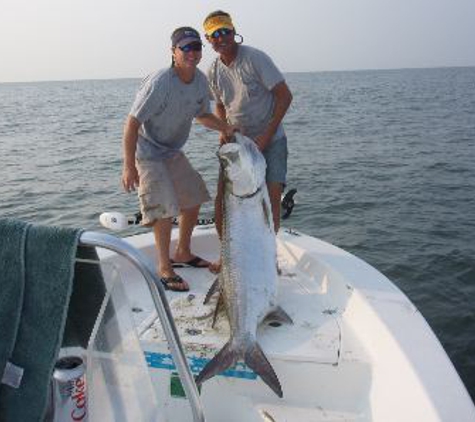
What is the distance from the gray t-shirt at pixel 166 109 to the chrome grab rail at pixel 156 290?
2.80 m

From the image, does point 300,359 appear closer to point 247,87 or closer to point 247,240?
point 247,240

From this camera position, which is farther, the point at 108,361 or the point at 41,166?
the point at 41,166

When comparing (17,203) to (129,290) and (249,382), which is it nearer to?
(129,290)

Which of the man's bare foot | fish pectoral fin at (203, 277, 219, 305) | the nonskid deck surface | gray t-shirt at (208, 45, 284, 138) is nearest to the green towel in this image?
the nonskid deck surface

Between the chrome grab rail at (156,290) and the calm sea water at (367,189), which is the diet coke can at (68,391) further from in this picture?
the calm sea water at (367,189)

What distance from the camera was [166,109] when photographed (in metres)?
4.96

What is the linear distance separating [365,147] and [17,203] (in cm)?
1162

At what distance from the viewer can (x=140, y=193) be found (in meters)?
5.03

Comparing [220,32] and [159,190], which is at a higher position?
[220,32]

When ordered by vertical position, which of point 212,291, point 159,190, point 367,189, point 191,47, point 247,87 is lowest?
point 367,189

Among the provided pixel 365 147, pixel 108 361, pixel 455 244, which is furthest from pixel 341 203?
pixel 108 361

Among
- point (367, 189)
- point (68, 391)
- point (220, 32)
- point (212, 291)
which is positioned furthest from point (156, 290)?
point (367, 189)

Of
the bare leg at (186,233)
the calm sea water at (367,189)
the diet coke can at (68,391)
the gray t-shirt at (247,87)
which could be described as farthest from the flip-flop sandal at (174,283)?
the calm sea water at (367,189)

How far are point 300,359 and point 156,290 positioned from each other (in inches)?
75.8
